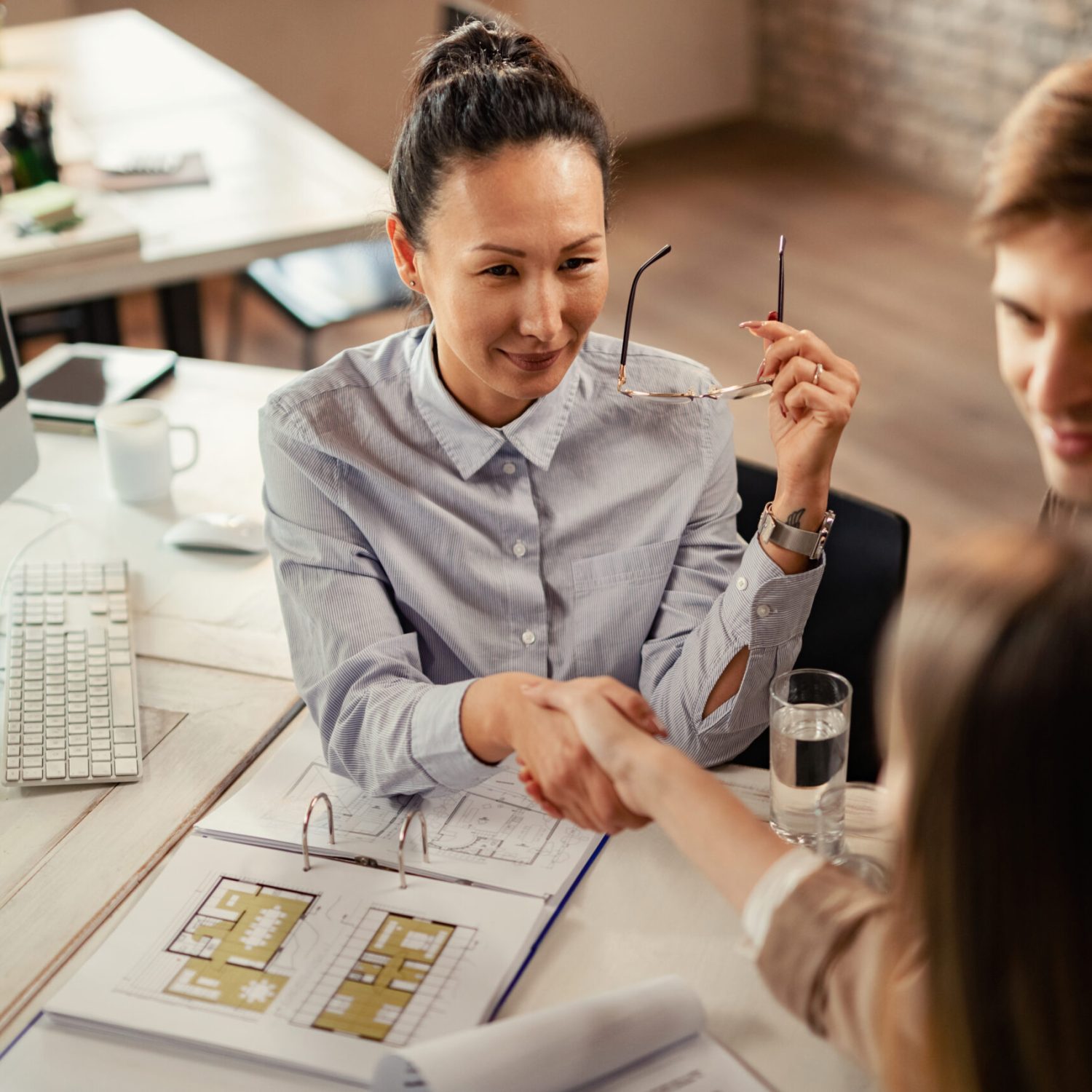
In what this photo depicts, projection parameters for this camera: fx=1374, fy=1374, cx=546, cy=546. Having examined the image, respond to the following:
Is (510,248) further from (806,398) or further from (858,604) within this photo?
(858,604)

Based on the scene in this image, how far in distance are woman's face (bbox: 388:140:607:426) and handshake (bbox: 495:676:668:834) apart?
38 centimetres

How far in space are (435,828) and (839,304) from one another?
3395 millimetres

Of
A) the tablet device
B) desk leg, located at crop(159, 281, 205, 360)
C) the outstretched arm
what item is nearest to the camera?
the outstretched arm

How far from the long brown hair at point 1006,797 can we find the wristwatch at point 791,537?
64 cm

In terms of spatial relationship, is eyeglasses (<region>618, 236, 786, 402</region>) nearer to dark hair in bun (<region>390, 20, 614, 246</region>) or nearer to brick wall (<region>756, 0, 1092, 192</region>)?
dark hair in bun (<region>390, 20, 614, 246</region>)

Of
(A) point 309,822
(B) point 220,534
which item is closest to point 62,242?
(B) point 220,534

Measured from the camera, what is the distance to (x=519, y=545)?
1.53 metres

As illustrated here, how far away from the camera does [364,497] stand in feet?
4.94

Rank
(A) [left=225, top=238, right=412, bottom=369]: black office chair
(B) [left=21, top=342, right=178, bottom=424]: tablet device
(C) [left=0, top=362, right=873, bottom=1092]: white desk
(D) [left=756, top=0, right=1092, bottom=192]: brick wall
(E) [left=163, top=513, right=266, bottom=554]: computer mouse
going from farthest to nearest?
1. (D) [left=756, top=0, right=1092, bottom=192]: brick wall
2. (A) [left=225, top=238, right=412, bottom=369]: black office chair
3. (B) [left=21, top=342, right=178, bottom=424]: tablet device
4. (E) [left=163, top=513, right=266, bottom=554]: computer mouse
5. (C) [left=0, top=362, right=873, bottom=1092]: white desk

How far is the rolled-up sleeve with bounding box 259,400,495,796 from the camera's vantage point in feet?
4.37

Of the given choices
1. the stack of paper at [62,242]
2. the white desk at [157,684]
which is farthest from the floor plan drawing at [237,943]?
the stack of paper at [62,242]

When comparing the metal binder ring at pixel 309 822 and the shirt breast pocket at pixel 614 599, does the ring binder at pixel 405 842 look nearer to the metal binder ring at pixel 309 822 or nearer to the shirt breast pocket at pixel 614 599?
the metal binder ring at pixel 309 822

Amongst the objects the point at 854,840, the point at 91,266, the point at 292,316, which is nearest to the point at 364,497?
the point at 854,840

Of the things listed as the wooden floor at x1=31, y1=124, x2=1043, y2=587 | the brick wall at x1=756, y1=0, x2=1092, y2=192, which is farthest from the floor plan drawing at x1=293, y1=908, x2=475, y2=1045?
the brick wall at x1=756, y1=0, x2=1092, y2=192
